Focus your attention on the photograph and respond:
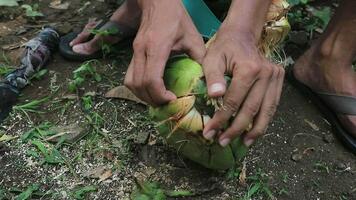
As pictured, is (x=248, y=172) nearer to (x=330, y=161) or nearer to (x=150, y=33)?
(x=330, y=161)

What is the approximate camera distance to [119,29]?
2354 millimetres

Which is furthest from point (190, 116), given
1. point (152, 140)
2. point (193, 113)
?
point (152, 140)

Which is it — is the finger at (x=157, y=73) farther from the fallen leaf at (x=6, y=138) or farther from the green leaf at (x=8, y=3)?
the green leaf at (x=8, y=3)

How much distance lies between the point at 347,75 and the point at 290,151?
1.36 feet

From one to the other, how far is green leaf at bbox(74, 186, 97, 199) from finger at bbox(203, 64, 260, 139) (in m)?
0.55

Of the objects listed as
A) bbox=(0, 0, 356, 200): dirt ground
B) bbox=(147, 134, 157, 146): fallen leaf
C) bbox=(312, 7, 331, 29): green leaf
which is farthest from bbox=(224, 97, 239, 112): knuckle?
bbox=(312, 7, 331, 29): green leaf

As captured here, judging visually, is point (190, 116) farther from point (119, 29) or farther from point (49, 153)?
point (119, 29)

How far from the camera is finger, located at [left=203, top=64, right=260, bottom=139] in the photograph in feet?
4.93

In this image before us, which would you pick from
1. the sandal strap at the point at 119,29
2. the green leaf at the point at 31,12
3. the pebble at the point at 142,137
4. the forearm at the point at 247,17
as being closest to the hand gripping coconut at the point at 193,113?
the forearm at the point at 247,17

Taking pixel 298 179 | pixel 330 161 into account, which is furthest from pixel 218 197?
pixel 330 161

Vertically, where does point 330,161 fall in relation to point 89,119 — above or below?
below

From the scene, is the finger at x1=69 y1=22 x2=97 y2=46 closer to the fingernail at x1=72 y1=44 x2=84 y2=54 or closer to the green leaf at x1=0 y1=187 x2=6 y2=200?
the fingernail at x1=72 y1=44 x2=84 y2=54

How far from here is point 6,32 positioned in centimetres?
263

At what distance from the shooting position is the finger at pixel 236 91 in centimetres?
150
